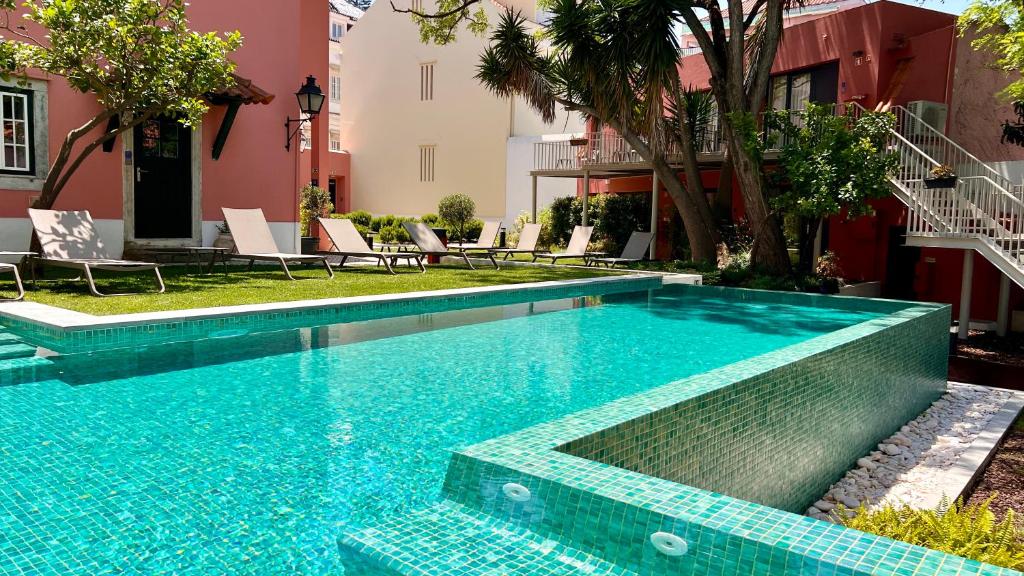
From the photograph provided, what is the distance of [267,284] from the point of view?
9898 mm

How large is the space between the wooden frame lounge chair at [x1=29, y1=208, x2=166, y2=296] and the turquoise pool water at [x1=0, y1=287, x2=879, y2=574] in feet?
8.06

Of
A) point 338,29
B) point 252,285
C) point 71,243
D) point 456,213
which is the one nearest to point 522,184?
point 456,213

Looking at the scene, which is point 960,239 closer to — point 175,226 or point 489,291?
point 489,291

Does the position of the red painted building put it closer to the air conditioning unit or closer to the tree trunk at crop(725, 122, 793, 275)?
the air conditioning unit

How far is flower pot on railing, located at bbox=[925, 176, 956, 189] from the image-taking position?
10727 mm

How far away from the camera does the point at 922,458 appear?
583 cm

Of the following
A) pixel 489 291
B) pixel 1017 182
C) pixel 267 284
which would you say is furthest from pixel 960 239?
pixel 267 284

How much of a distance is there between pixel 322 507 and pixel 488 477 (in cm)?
98

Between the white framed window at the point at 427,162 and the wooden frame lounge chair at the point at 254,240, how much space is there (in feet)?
62.7

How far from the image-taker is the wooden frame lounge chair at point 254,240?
1078cm

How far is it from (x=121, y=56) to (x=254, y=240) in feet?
10.2

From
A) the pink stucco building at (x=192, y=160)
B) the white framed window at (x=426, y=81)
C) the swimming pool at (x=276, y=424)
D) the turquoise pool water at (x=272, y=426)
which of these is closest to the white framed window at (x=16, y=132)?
the pink stucco building at (x=192, y=160)

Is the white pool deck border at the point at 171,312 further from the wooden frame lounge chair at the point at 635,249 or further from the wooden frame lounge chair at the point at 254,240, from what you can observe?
the wooden frame lounge chair at the point at 635,249

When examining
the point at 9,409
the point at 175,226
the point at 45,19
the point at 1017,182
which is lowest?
the point at 9,409
